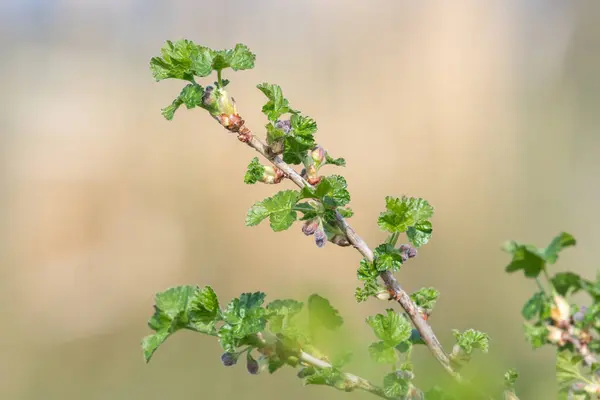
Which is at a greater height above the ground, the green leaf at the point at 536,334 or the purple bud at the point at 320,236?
the purple bud at the point at 320,236

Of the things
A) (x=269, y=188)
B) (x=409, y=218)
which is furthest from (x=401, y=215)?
(x=269, y=188)

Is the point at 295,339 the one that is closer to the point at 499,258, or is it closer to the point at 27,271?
the point at 499,258

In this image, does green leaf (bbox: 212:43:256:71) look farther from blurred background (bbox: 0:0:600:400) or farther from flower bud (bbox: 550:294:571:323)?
blurred background (bbox: 0:0:600:400)

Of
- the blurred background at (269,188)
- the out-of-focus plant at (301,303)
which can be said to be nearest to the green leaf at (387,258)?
the out-of-focus plant at (301,303)

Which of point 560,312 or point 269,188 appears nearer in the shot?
point 560,312

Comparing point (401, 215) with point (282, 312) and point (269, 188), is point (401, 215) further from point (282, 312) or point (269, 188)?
point (269, 188)

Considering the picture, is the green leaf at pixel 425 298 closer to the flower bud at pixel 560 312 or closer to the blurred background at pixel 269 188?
the flower bud at pixel 560 312
